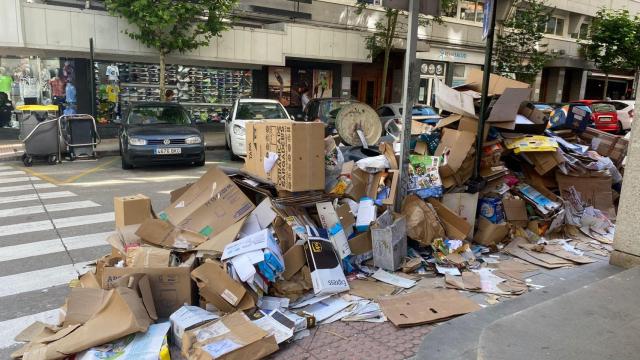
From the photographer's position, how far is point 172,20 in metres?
14.6

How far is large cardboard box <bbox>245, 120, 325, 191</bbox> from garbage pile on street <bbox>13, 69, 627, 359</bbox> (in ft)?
0.06

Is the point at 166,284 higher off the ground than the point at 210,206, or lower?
lower

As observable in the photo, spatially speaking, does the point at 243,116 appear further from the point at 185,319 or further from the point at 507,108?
the point at 185,319

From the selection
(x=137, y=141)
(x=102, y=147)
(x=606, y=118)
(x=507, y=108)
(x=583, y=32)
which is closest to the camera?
(x=507, y=108)

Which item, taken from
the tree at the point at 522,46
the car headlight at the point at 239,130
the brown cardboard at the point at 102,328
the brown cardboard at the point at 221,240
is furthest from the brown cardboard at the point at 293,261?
the tree at the point at 522,46

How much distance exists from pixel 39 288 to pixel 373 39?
1853cm

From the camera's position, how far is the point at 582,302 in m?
3.87

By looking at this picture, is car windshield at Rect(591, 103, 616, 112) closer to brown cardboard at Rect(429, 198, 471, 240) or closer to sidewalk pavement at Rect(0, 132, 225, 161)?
sidewalk pavement at Rect(0, 132, 225, 161)

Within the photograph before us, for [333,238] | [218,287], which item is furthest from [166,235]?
[333,238]

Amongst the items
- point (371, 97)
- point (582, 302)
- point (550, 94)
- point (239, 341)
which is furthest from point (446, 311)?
point (550, 94)

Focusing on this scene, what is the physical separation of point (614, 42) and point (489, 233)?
28544mm

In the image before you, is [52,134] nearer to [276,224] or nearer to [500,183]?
[276,224]

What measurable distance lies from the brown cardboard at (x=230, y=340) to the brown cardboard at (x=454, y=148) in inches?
134

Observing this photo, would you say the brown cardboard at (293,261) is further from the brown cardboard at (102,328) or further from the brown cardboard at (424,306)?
the brown cardboard at (102,328)
